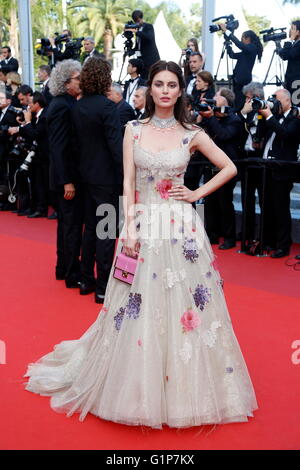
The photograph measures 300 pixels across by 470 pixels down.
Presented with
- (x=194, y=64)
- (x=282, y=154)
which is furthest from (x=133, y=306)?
(x=194, y=64)

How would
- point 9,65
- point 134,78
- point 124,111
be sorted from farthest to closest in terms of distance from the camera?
1. point 9,65
2. point 134,78
3. point 124,111

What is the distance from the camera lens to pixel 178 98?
2.81m

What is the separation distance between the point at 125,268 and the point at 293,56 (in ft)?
18.7

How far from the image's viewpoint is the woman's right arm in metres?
2.79

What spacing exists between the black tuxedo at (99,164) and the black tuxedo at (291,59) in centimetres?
396

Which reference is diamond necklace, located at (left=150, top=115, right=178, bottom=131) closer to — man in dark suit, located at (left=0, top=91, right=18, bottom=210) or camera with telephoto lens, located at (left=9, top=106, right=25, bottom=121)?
camera with telephoto lens, located at (left=9, top=106, right=25, bottom=121)

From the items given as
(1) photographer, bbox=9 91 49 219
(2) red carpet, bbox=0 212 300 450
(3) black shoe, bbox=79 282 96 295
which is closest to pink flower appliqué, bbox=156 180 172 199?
(2) red carpet, bbox=0 212 300 450

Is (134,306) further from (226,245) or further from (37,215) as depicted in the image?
(37,215)

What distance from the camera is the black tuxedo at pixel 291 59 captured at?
754cm

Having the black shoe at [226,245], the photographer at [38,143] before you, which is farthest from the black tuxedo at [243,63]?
the photographer at [38,143]

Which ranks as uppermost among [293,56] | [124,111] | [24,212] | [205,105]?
[293,56]

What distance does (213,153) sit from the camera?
280 cm

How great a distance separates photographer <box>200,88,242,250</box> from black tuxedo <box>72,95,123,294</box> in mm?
1853

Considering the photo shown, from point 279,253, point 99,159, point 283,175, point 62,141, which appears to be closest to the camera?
point 99,159
